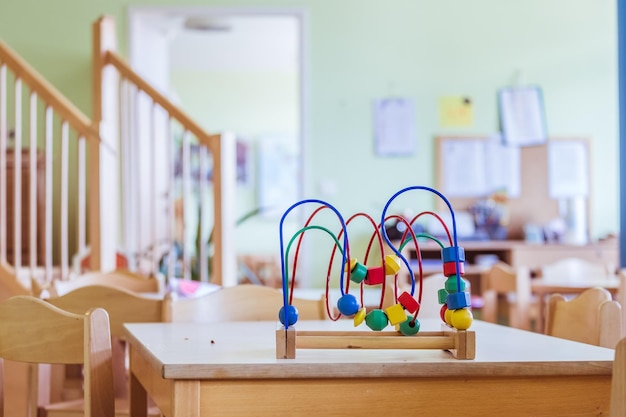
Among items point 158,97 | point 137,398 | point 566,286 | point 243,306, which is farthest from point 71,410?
point 566,286

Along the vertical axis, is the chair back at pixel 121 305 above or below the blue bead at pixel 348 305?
below

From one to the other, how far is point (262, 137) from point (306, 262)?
4094 mm

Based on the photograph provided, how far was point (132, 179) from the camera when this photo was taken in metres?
4.80

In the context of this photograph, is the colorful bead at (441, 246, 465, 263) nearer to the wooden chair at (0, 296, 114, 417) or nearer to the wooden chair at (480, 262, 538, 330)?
the wooden chair at (0, 296, 114, 417)

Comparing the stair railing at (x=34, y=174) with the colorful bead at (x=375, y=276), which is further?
the stair railing at (x=34, y=174)

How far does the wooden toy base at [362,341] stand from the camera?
1591mm

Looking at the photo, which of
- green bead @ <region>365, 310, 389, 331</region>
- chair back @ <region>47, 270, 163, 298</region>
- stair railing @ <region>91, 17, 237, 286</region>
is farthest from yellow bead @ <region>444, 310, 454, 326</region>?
stair railing @ <region>91, 17, 237, 286</region>

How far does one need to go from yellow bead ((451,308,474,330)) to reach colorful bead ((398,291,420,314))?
0.07 metres

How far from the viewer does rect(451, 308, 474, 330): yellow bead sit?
1603 millimetres

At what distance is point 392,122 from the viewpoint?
651cm

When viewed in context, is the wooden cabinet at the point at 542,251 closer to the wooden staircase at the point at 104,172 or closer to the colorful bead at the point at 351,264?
the wooden staircase at the point at 104,172

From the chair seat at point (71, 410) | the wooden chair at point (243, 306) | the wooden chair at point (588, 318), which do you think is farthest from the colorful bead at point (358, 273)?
the chair seat at point (71, 410)

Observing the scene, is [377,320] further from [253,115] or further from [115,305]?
[253,115]

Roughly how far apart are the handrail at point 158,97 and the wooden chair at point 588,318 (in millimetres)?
2414
